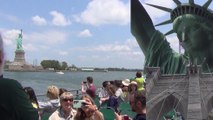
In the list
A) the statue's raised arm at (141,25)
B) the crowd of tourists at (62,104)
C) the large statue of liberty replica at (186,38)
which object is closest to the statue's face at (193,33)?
the large statue of liberty replica at (186,38)

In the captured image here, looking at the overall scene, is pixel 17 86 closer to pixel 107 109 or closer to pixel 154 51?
pixel 107 109

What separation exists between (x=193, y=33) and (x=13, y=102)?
14.6m

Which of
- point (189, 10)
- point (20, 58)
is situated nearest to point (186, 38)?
point (189, 10)

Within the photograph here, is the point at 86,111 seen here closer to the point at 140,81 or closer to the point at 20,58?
the point at 140,81

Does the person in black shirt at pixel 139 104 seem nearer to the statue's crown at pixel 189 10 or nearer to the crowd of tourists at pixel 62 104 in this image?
the crowd of tourists at pixel 62 104

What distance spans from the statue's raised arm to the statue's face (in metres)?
2.88

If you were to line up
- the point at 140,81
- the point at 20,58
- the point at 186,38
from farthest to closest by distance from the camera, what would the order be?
the point at 20,58 < the point at 186,38 < the point at 140,81

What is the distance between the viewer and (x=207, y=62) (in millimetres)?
15406

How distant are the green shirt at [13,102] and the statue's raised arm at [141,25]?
1639 cm

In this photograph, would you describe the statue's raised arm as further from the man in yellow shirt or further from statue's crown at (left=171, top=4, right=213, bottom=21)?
the man in yellow shirt

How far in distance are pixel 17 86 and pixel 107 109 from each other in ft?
17.9

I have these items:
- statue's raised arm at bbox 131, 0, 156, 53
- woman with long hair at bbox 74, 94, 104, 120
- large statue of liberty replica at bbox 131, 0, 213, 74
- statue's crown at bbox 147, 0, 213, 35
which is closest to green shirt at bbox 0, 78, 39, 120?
woman with long hair at bbox 74, 94, 104, 120

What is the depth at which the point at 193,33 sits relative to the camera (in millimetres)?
15961

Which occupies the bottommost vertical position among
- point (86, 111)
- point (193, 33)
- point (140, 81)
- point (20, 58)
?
point (86, 111)
